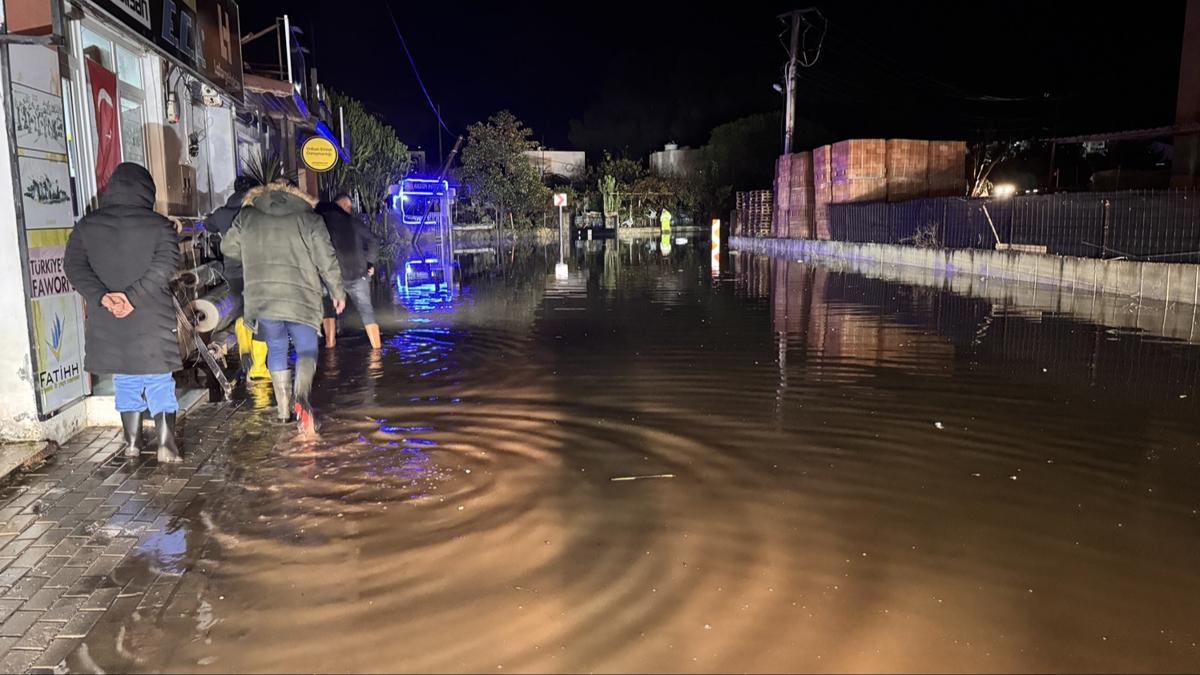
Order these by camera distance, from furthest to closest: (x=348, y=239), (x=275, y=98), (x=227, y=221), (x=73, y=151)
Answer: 1. (x=275, y=98)
2. (x=348, y=239)
3. (x=227, y=221)
4. (x=73, y=151)

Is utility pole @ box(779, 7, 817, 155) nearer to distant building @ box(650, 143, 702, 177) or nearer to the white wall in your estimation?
distant building @ box(650, 143, 702, 177)

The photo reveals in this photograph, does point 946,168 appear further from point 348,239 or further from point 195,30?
point 195,30

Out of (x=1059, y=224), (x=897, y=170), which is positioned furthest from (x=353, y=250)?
(x=897, y=170)

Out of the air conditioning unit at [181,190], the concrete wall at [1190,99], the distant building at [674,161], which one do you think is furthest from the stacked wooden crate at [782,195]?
the distant building at [674,161]

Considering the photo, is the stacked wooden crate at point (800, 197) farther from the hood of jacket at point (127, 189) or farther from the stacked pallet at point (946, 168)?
the hood of jacket at point (127, 189)

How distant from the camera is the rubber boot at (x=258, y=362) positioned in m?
8.01

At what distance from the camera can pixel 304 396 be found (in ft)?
19.5

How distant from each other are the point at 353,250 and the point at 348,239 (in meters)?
0.13

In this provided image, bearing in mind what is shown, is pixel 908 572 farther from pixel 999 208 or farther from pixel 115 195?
pixel 999 208

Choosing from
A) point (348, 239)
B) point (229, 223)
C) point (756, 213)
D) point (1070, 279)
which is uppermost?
point (756, 213)

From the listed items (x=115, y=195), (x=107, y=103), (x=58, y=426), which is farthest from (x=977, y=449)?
(x=107, y=103)

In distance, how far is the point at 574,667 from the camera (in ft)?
10.1

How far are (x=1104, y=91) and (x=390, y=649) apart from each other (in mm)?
46415

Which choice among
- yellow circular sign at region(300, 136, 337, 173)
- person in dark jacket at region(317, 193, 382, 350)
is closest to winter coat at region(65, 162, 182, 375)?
person in dark jacket at region(317, 193, 382, 350)
